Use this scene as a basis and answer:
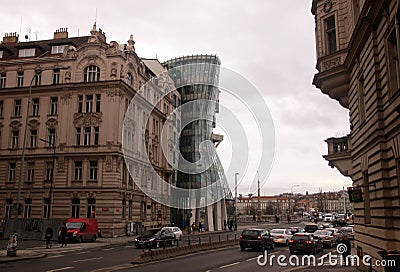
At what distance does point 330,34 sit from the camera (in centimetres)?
2230

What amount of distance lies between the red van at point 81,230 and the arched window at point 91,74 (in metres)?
17.9

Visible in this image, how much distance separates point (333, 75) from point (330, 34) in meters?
2.63

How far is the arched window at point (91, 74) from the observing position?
51.2 meters

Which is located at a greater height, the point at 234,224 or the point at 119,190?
the point at 119,190

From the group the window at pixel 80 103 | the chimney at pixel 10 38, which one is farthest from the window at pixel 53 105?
the chimney at pixel 10 38

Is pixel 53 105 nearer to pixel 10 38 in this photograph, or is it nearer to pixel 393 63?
pixel 10 38

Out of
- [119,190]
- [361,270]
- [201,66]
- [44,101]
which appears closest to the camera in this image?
[361,270]

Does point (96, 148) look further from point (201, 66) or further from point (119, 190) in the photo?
point (201, 66)

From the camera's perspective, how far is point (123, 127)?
50844 millimetres

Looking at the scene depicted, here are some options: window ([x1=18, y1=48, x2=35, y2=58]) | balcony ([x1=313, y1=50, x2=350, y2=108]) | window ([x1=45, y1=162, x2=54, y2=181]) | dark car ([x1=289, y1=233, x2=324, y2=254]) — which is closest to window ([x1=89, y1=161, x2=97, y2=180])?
window ([x1=45, y1=162, x2=54, y2=181])

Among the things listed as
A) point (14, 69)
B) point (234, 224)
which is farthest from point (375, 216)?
point (234, 224)

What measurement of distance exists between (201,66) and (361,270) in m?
75.7

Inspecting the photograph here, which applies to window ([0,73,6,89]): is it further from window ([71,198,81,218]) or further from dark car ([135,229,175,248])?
dark car ([135,229,175,248])

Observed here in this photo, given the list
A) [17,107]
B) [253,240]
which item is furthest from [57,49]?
[253,240]
